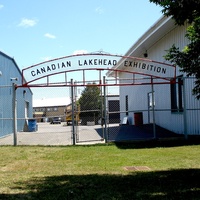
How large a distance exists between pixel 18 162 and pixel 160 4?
237 inches

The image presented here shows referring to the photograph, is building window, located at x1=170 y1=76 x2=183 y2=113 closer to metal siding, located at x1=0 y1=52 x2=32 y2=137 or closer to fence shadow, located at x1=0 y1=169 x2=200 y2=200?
metal siding, located at x1=0 y1=52 x2=32 y2=137

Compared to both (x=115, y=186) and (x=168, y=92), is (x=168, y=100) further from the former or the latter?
(x=115, y=186)

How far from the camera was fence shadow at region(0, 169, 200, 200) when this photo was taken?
17.8 feet

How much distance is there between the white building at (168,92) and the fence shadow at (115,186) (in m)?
6.85

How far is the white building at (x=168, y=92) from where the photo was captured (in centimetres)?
1485

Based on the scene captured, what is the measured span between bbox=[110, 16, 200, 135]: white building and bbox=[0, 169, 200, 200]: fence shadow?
6849 mm

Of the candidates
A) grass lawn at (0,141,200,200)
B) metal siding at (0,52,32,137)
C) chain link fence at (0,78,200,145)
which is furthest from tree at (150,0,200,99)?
metal siding at (0,52,32,137)

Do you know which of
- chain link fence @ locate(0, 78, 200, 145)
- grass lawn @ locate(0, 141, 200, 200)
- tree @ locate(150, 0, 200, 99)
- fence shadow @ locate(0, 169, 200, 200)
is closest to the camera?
fence shadow @ locate(0, 169, 200, 200)

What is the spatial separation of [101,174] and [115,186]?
1327 millimetres

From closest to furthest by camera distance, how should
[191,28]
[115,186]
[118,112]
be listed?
[115,186], [191,28], [118,112]

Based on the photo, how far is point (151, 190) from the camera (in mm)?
5797

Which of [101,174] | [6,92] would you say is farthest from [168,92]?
[101,174]

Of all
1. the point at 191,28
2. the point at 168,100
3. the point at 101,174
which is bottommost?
the point at 101,174

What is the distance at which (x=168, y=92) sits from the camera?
18078 mm
